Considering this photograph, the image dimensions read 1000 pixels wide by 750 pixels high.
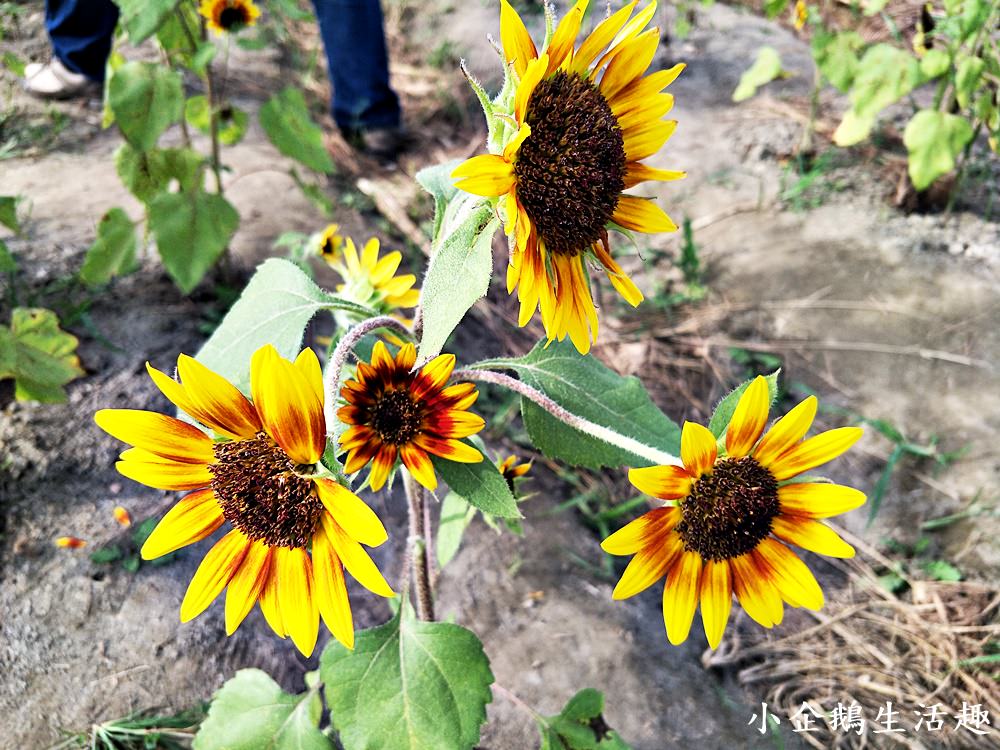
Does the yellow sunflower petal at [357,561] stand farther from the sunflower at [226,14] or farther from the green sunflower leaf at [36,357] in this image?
the sunflower at [226,14]

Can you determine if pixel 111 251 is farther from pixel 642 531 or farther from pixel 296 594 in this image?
pixel 642 531

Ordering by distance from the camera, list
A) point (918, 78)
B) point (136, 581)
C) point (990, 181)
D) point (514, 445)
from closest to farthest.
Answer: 1. point (136, 581)
2. point (514, 445)
3. point (918, 78)
4. point (990, 181)

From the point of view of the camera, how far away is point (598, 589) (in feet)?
5.45

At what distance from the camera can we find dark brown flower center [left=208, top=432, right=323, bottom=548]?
0.74m

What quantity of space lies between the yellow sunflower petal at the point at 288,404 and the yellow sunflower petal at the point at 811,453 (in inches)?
18.9

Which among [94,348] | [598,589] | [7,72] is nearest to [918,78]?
[598,589]

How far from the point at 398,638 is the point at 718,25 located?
137 inches

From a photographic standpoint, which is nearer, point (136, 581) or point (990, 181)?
point (136, 581)

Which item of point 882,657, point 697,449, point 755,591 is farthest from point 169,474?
point 882,657

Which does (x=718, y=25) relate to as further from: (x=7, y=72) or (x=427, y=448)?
(x=427, y=448)

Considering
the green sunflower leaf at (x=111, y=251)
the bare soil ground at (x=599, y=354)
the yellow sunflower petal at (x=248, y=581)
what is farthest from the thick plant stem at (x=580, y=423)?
the green sunflower leaf at (x=111, y=251)

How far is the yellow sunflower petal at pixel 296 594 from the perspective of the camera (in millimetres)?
745

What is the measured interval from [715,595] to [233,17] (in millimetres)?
1762

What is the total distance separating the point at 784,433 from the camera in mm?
829
